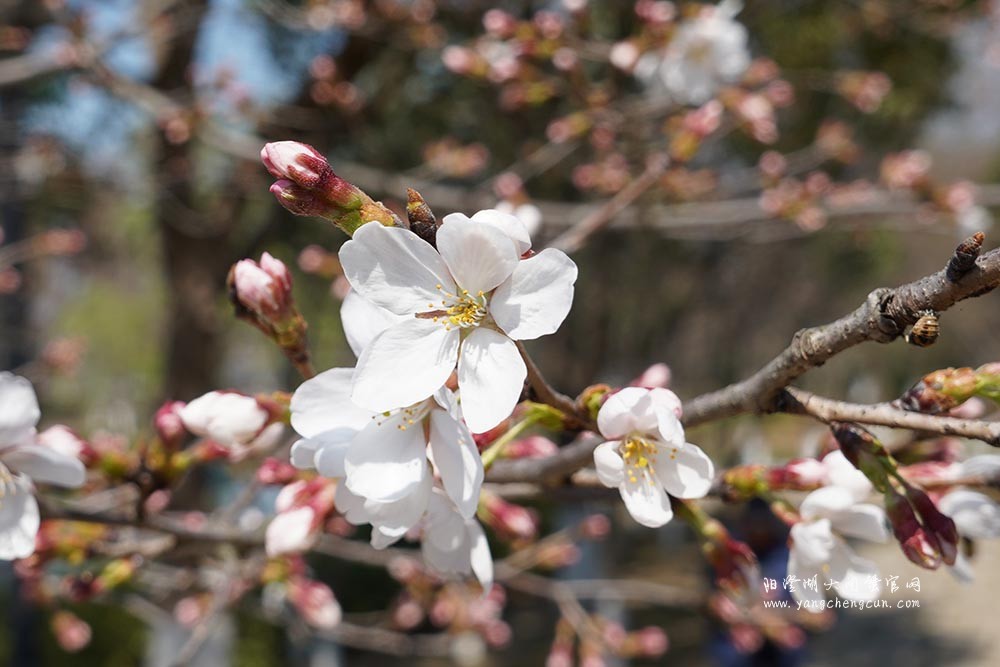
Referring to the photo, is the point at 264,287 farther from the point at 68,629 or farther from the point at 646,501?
the point at 68,629

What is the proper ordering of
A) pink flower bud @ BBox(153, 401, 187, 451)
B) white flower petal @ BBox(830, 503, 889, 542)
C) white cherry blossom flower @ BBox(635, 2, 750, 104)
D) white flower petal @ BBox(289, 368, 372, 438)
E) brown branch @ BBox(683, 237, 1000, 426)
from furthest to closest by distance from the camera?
white cherry blossom flower @ BBox(635, 2, 750, 104) < pink flower bud @ BBox(153, 401, 187, 451) < white flower petal @ BBox(830, 503, 889, 542) < white flower petal @ BBox(289, 368, 372, 438) < brown branch @ BBox(683, 237, 1000, 426)

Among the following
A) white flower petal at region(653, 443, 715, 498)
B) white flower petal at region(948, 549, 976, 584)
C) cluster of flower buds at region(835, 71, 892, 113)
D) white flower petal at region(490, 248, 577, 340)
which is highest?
white flower petal at region(490, 248, 577, 340)

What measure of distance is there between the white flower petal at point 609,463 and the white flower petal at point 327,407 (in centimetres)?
24

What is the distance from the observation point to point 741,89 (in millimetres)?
2803

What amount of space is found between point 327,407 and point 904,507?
59 centimetres

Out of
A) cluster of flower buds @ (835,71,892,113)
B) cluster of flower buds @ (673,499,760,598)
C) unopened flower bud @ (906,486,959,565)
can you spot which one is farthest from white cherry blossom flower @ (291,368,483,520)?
cluster of flower buds @ (835,71,892,113)

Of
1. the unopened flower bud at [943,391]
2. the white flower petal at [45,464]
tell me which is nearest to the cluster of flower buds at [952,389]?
the unopened flower bud at [943,391]

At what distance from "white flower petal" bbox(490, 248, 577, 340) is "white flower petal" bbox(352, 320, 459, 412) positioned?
7cm

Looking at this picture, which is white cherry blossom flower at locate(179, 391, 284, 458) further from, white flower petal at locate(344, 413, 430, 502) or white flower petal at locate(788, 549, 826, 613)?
white flower petal at locate(788, 549, 826, 613)

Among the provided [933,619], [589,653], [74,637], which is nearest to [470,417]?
[589,653]

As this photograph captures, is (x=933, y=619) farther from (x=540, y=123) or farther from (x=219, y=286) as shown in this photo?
(x=219, y=286)

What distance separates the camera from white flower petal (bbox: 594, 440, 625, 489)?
30.2 inches

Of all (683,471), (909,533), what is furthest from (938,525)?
(683,471)

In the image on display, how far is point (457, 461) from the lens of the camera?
2.41 feet
